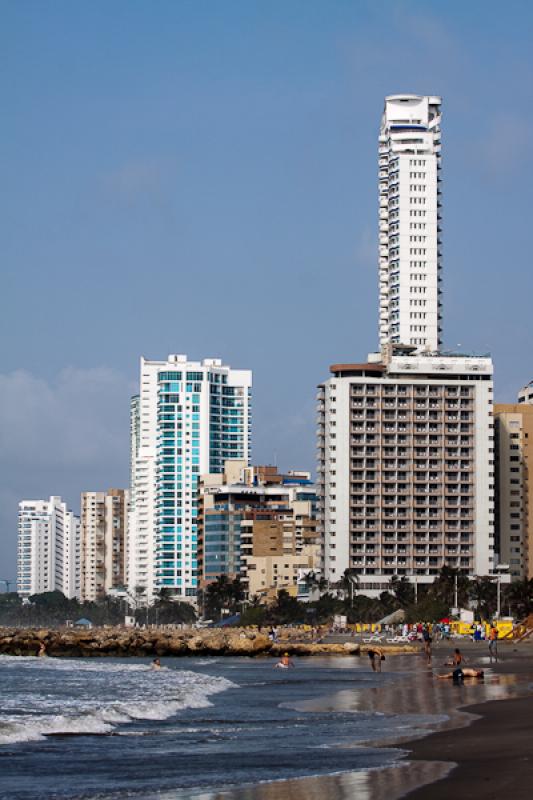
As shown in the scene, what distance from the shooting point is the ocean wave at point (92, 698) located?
33.4m

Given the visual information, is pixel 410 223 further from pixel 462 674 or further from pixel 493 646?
pixel 462 674

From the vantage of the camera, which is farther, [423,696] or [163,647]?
[163,647]

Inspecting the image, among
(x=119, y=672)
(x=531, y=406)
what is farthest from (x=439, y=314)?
(x=119, y=672)

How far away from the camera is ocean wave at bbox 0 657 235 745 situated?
33375 mm

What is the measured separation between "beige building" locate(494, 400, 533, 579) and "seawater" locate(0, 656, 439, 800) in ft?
386

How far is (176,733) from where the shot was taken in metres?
32.3

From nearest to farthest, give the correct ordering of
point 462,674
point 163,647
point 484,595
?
point 462,674 → point 163,647 → point 484,595

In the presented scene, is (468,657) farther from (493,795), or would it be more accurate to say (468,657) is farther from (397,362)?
(397,362)

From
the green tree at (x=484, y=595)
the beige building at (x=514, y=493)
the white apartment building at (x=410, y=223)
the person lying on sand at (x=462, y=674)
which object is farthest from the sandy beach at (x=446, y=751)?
the white apartment building at (x=410, y=223)

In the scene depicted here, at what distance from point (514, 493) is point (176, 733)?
480ft

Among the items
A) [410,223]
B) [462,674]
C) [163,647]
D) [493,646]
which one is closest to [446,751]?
[462,674]

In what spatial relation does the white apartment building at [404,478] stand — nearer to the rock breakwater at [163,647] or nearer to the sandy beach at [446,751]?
the rock breakwater at [163,647]

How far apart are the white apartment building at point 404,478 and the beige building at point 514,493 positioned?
9.09 metres

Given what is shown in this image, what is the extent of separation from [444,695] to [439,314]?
142789 millimetres
